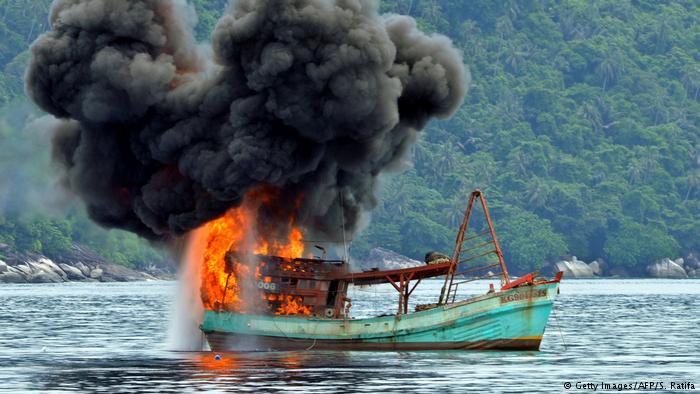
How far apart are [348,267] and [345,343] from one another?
501 centimetres

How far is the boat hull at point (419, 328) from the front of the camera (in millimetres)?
84875

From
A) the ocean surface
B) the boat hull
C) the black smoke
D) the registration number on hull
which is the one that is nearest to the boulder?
the boat hull

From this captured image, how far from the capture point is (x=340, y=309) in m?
89.4

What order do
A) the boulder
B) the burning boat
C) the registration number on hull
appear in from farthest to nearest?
the boulder < the burning boat < the registration number on hull

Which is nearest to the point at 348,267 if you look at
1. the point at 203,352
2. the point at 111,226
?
the point at 203,352

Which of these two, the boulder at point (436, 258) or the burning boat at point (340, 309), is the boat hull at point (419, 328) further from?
the boulder at point (436, 258)

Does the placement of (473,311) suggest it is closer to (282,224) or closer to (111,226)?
(282,224)

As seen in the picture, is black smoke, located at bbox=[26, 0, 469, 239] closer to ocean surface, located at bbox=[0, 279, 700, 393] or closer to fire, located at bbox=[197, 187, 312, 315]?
fire, located at bbox=[197, 187, 312, 315]

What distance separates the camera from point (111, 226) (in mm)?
98188

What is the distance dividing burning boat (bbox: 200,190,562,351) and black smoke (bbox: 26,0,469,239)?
4.48 m

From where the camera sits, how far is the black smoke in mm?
88812

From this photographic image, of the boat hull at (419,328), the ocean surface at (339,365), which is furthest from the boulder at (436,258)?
the ocean surface at (339,365)

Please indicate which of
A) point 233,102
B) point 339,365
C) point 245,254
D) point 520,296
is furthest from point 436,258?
point 233,102

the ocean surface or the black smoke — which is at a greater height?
the black smoke
